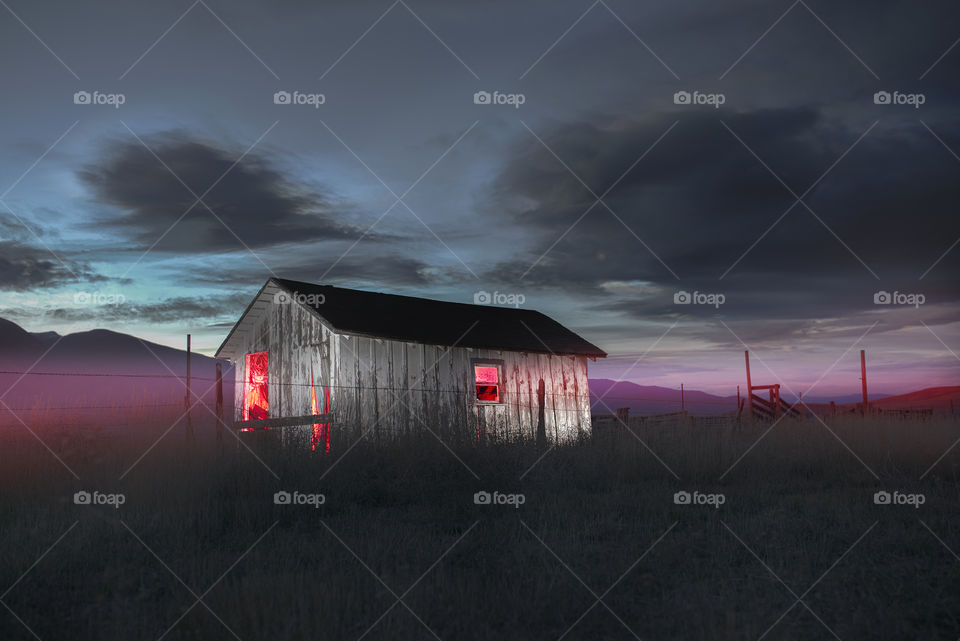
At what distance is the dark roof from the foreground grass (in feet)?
20.0

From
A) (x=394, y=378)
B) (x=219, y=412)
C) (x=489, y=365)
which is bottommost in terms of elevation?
(x=219, y=412)

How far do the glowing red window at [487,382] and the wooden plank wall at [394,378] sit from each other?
232 millimetres

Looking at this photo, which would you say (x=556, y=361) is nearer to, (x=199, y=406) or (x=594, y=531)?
(x=199, y=406)

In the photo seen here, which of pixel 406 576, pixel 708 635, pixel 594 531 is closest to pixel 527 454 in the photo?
pixel 594 531

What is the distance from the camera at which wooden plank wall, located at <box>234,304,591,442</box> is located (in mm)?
16797

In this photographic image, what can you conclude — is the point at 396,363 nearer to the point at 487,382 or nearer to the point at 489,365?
the point at 489,365

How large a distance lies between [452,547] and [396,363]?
32.8ft

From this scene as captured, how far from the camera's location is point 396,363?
691 inches

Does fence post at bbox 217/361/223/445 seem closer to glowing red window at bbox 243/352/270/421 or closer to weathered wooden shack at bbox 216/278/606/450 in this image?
weathered wooden shack at bbox 216/278/606/450

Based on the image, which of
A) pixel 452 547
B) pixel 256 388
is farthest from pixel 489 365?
pixel 452 547

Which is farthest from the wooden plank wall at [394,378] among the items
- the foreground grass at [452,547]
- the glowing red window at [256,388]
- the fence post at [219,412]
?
the foreground grass at [452,547]

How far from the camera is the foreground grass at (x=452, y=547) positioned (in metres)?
6.10

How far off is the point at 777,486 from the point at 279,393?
12.9 metres

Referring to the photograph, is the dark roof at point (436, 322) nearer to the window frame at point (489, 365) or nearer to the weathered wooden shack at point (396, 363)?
the weathered wooden shack at point (396, 363)
